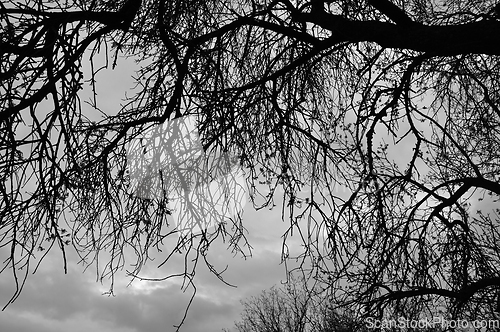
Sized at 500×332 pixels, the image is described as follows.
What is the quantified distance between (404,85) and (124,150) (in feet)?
9.43

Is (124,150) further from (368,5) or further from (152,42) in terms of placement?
(368,5)

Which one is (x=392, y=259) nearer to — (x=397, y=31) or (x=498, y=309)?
(x=498, y=309)

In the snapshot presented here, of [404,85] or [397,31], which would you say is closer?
[397,31]

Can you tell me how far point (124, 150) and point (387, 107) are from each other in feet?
8.63

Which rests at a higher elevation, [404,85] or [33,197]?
[404,85]

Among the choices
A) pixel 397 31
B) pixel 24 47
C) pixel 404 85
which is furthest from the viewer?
pixel 404 85

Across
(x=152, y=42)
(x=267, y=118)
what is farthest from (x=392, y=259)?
(x=152, y=42)

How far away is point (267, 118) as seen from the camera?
465cm

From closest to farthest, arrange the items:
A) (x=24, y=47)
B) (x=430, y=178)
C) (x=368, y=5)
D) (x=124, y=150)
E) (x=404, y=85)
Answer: (x=24, y=47) < (x=124, y=150) < (x=404, y=85) < (x=368, y=5) < (x=430, y=178)

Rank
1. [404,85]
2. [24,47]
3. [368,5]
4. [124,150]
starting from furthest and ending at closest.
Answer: [368,5], [404,85], [124,150], [24,47]

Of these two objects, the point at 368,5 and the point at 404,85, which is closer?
the point at 404,85

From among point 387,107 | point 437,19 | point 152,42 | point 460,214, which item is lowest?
point 460,214

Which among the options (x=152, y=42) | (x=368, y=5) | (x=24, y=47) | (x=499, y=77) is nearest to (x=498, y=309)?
(x=499, y=77)

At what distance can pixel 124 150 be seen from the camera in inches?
167
